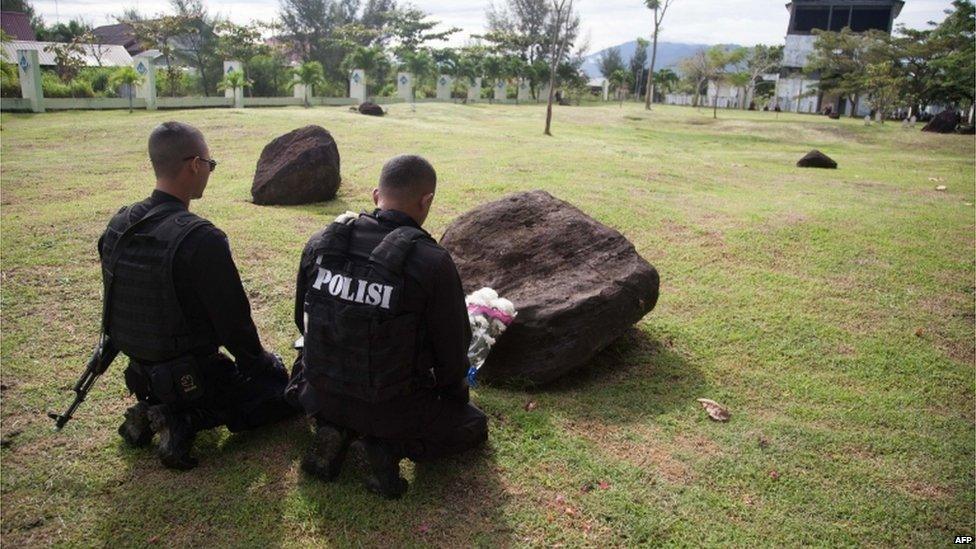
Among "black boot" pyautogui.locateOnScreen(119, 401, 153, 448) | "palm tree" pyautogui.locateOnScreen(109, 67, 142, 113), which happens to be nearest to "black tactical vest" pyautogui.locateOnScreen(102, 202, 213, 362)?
"black boot" pyautogui.locateOnScreen(119, 401, 153, 448)

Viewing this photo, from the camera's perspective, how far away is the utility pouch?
134 inches

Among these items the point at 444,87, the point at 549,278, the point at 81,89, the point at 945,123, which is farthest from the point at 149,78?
the point at 945,123

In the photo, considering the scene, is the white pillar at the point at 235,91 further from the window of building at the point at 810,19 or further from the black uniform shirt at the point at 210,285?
the window of building at the point at 810,19

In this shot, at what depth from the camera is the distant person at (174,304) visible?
3357mm

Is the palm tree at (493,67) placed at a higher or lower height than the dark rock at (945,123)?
higher

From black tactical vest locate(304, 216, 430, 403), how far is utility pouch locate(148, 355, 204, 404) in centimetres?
66

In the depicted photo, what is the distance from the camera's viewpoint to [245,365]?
12.4 feet

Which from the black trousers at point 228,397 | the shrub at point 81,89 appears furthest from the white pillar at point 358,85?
the black trousers at point 228,397

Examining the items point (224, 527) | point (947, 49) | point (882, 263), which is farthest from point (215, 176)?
point (947, 49)

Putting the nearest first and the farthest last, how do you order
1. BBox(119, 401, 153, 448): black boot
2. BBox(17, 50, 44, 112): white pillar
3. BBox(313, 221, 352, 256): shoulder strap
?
BBox(313, 221, 352, 256): shoulder strap
BBox(119, 401, 153, 448): black boot
BBox(17, 50, 44, 112): white pillar

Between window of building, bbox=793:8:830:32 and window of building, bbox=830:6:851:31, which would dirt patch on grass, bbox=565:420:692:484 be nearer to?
window of building, bbox=793:8:830:32

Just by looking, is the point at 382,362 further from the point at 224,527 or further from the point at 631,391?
the point at 631,391

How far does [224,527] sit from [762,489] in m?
2.95

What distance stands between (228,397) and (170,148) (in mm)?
1434
